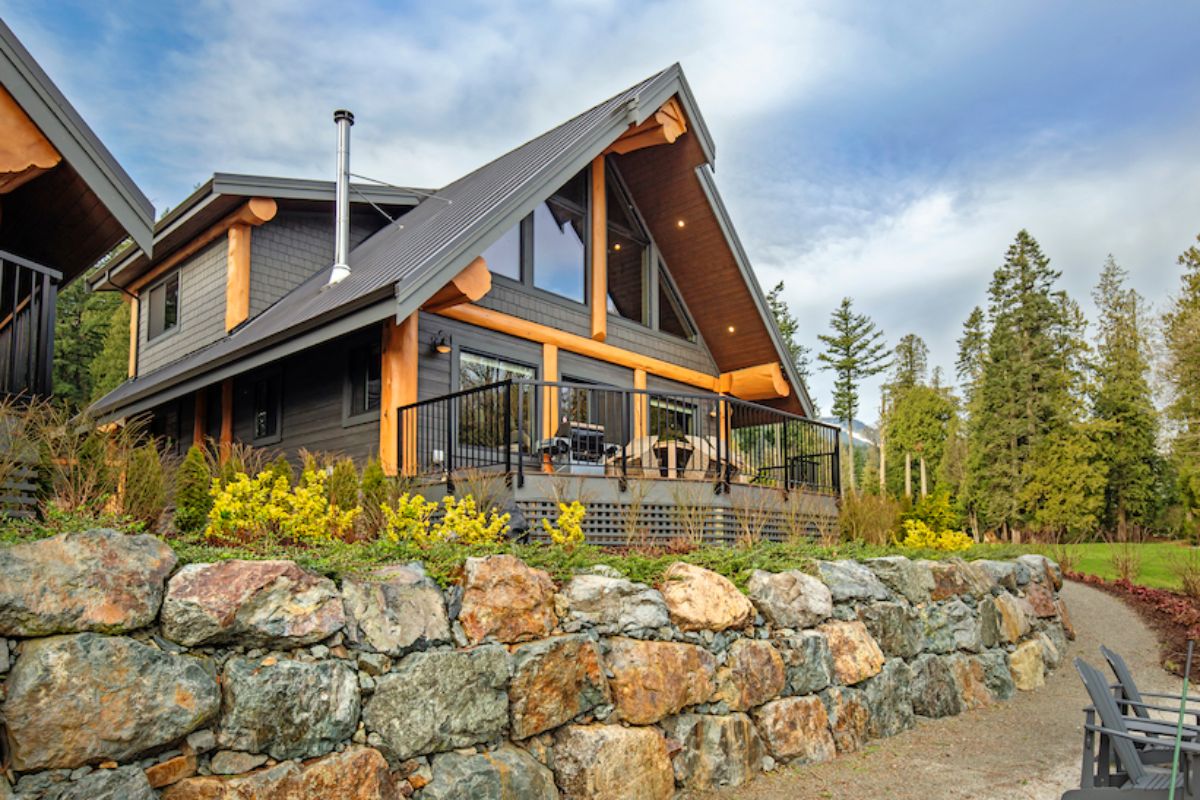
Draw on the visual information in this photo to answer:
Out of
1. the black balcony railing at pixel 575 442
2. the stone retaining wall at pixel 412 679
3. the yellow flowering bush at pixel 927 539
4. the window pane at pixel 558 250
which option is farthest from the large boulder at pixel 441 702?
the yellow flowering bush at pixel 927 539

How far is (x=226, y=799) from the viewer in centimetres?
377

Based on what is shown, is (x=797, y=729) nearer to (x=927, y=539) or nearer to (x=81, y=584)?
(x=81, y=584)

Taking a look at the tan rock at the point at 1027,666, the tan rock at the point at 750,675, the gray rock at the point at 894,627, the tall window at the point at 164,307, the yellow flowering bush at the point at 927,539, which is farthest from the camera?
the tall window at the point at 164,307

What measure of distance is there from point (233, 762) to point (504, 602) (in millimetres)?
1677

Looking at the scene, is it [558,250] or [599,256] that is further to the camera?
[599,256]

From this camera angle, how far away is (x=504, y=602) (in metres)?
5.08

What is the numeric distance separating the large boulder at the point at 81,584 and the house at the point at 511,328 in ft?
13.6

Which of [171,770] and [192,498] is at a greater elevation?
[192,498]

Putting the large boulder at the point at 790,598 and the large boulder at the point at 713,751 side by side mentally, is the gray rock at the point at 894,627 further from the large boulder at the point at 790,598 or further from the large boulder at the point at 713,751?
the large boulder at the point at 713,751

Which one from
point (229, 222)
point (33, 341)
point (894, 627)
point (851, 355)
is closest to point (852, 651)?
point (894, 627)

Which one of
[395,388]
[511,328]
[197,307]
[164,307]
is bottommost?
[395,388]

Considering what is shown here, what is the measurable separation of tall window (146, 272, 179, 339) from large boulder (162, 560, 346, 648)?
11783 mm

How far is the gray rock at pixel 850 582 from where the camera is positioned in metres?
7.44

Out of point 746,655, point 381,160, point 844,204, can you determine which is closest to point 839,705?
point 746,655
